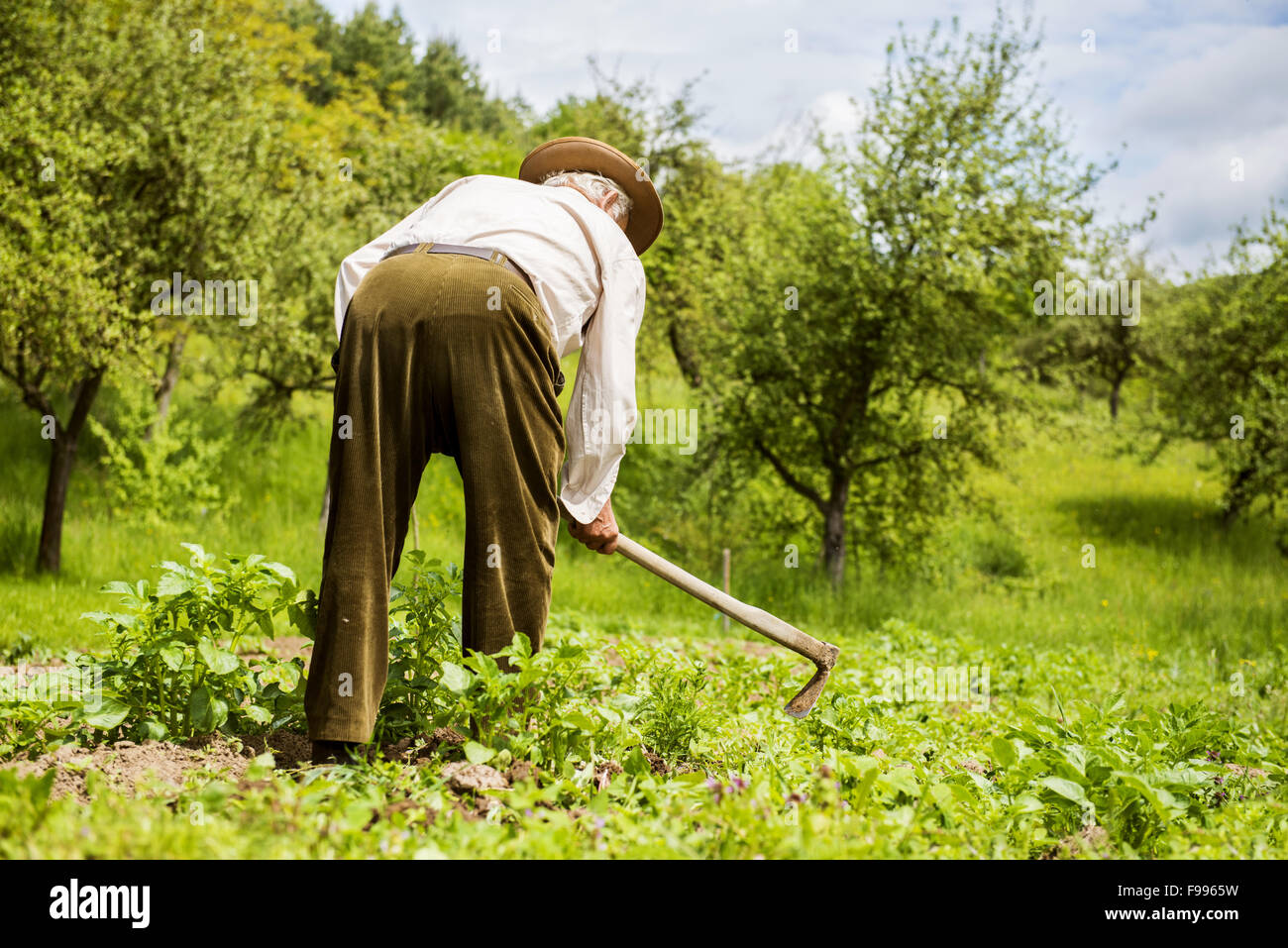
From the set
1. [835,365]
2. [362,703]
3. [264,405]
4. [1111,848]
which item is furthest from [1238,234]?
[362,703]

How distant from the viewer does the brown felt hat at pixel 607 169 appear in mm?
3699

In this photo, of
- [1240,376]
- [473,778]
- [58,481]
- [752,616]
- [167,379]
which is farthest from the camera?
[1240,376]

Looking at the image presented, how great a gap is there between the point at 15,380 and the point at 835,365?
848 centimetres

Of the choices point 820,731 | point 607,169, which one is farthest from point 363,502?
point 820,731

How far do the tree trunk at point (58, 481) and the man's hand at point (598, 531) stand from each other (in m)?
7.70

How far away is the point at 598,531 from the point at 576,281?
87 centimetres

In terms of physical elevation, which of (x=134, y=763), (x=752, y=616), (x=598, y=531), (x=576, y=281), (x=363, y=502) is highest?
(x=576, y=281)

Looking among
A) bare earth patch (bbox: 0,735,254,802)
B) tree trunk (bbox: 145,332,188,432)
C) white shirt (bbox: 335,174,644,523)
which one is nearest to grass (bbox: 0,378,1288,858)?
bare earth patch (bbox: 0,735,254,802)

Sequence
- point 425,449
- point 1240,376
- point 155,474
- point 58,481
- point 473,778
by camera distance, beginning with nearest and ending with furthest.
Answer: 1. point 473,778
2. point 425,449
3. point 58,481
4. point 155,474
5. point 1240,376

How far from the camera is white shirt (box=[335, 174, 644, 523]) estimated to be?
3.14 m

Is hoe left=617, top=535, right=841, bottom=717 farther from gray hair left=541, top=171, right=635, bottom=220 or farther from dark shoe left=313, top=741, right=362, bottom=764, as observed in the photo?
gray hair left=541, top=171, right=635, bottom=220

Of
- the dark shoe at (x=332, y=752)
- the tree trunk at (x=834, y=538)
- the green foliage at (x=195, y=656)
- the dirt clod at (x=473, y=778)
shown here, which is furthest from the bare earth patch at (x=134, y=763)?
the tree trunk at (x=834, y=538)

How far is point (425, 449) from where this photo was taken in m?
3.07

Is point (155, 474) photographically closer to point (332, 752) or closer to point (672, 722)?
point (332, 752)
